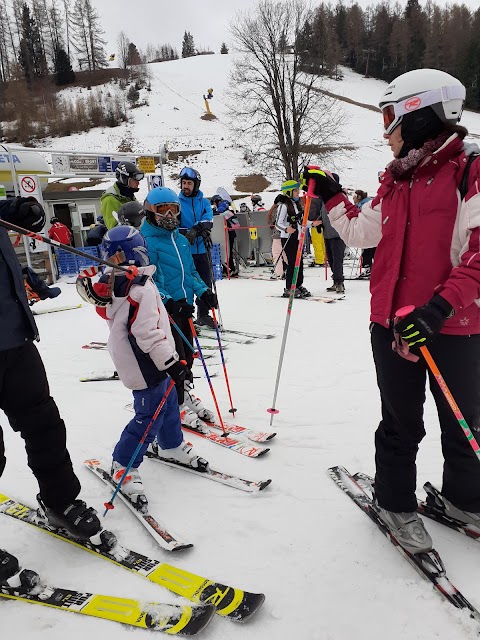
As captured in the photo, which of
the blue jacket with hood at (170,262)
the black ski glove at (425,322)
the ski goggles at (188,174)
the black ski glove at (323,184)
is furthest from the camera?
the ski goggles at (188,174)

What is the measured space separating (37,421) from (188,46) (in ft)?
296

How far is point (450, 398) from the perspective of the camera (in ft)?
6.11

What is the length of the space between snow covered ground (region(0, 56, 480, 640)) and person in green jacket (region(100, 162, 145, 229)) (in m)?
1.79

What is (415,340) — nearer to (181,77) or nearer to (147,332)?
(147,332)

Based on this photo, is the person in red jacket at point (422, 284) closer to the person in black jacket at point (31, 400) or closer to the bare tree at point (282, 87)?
the person in black jacket at point (31, 400)

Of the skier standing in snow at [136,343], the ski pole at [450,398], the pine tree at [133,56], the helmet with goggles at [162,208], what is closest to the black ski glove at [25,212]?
the skier standing in snow at [136,343]

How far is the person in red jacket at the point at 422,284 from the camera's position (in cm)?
167

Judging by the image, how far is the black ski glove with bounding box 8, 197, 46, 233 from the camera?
86.6 inches

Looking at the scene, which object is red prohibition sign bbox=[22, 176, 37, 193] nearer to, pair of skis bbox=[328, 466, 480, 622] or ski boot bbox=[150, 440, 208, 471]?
ski boot bbox=[150, 440, 208, 471]

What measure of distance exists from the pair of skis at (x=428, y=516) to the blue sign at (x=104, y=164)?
35.9 ft

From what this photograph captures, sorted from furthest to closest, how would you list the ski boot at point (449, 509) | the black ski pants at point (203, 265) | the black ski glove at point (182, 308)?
the black ski pants at point (203, 265), the black ski glove at point (182, 308), the ski boot at point (449, 509)

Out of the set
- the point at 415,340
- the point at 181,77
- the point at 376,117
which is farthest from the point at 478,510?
the point at 181,77

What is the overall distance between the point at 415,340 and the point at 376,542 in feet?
3.74

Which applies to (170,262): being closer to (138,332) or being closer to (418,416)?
(138,332)
